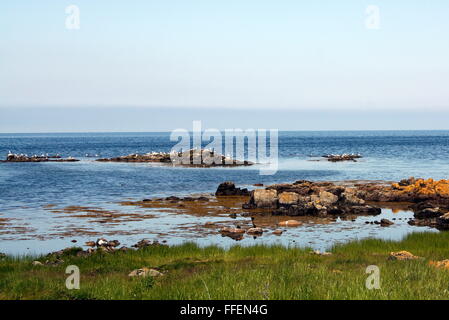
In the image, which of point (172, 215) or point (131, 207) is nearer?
point (172, 215)

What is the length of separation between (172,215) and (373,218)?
12856 mm

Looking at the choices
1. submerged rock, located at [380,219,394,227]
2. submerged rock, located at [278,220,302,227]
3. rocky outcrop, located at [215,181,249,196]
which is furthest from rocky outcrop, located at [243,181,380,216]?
rocky outcrop, located at [215,181,249,196]

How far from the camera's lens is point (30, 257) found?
19.0 meters

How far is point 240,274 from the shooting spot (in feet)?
44.0

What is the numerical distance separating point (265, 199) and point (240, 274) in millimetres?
22494

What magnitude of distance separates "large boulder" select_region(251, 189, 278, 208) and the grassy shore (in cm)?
1494

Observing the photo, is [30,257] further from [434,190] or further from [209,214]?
[434,190]

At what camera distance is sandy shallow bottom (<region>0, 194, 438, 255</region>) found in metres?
24.3

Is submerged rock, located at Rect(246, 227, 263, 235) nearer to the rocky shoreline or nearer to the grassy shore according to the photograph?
the grassy shore

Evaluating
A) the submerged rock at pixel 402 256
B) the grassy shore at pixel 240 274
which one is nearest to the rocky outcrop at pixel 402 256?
the submerged rock at pixel 402 256

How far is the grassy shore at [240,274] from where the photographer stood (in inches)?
428

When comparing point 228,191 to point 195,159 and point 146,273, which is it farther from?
point 195,159
